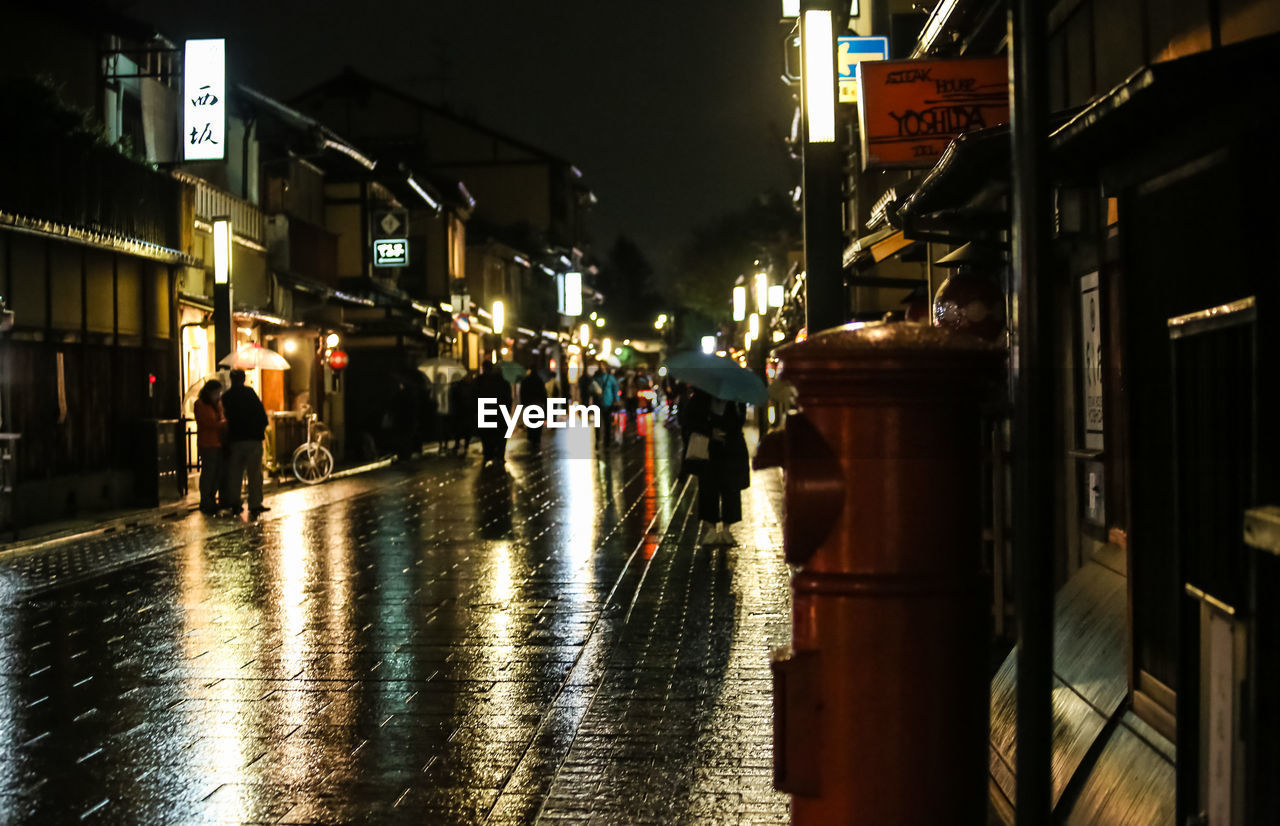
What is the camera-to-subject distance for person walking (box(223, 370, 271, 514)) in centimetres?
1816

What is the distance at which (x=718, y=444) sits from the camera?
1398 centimetres

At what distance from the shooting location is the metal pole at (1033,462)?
3.17 m

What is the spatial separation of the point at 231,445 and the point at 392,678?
444 inches

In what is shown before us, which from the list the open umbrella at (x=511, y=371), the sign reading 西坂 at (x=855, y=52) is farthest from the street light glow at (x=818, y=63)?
the open umbrella at (x=511, y=371)

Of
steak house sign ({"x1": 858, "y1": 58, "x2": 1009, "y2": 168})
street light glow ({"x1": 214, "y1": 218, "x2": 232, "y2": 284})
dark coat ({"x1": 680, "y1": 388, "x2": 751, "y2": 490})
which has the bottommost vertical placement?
dark coat ({"x1": 680, "y1": 388, "x2": 751, "y2": 490})

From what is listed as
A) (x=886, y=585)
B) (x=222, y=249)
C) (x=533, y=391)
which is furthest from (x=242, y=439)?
(x=886, y=585)

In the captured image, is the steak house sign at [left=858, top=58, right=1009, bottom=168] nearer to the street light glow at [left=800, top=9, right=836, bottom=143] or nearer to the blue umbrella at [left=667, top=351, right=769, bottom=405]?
the street light glow at [left=800, top=9, right=836, bottom=143]

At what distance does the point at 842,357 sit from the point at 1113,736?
8.49ft

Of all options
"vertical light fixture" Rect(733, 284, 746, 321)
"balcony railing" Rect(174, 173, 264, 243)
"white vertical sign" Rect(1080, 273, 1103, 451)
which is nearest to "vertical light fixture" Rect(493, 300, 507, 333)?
"vertical light fixture" Rect(733, 284, 746, 321)

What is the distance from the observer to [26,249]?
18.0m

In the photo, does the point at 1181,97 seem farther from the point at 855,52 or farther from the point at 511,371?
the point at 511,371

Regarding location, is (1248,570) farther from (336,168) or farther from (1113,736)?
(336,168)

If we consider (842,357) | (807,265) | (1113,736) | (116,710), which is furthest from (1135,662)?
(116,710)

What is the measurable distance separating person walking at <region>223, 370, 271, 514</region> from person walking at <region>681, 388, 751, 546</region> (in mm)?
7301
